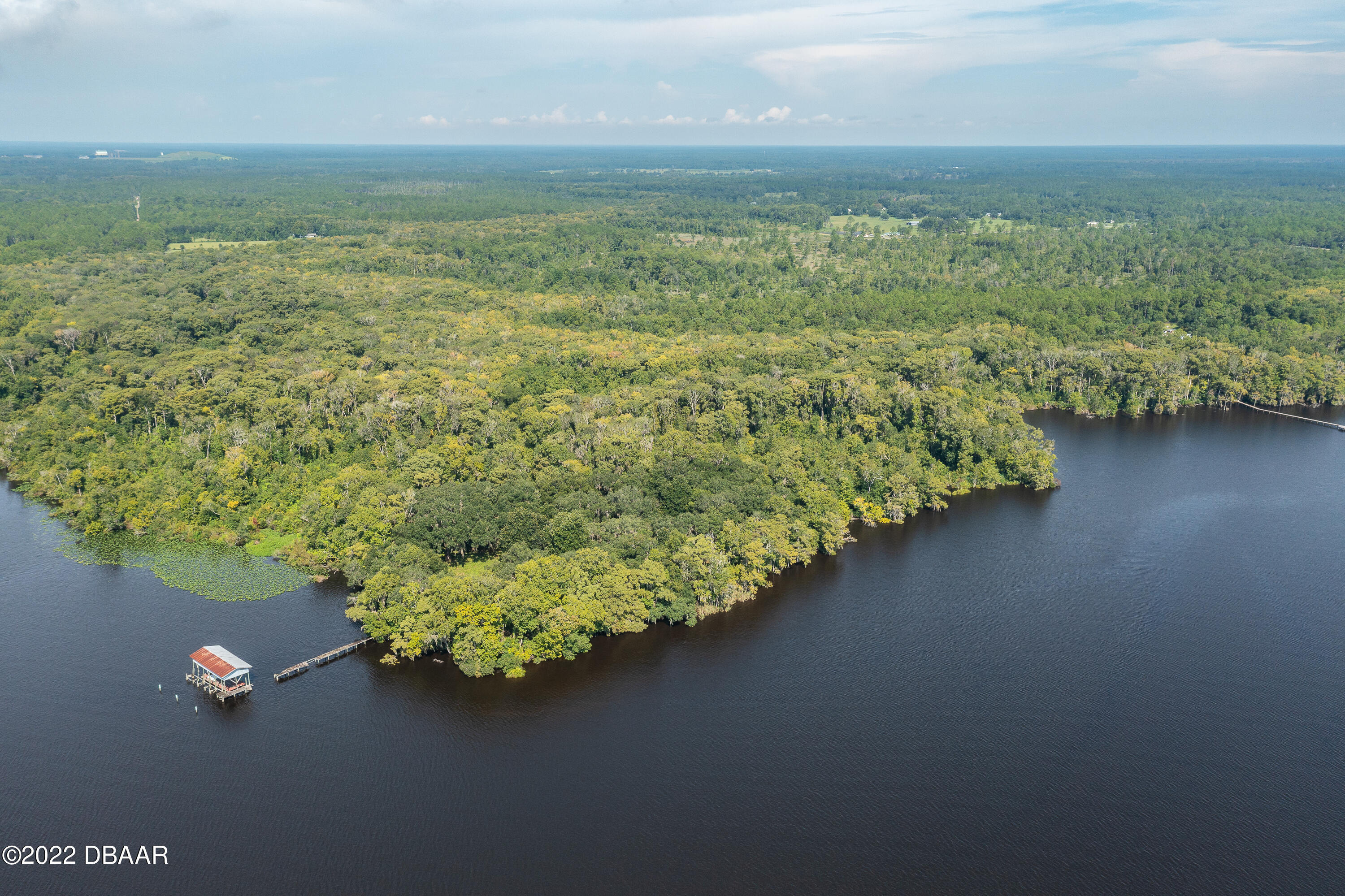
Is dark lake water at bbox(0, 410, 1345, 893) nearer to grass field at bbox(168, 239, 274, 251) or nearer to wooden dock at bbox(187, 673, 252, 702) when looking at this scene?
wooden dock at bbox(187, 673, 252, 702)

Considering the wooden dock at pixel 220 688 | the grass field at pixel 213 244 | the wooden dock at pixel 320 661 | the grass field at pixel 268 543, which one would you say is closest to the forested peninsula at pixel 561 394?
the grass field at pixel 268 543

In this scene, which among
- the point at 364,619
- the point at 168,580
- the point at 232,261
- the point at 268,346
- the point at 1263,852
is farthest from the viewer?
the point at 232,261

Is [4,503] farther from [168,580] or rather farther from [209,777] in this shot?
[209,777]

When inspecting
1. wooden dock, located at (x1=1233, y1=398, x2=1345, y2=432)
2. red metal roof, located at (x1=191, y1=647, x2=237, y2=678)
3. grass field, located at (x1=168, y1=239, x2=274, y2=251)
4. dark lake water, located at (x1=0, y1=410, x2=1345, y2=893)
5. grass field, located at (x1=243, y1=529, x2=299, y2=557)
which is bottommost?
dark lake water, located at (x1=0, y1=410, x2=1345, y2=893)

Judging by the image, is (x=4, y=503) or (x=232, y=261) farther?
(x=232, y=261)

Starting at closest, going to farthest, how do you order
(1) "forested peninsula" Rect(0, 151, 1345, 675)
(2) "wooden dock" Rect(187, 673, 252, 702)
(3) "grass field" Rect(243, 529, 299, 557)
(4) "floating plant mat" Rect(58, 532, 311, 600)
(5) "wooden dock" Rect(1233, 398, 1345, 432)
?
1. (2) "wooden dock" Rect(187, 673, 252, 702)
2. (1) "forested peninsula" Rect(0, 151, 1345, 675)
3. (4) "floating plant mat" Rect(58, 532, 311, 600)
4. (3) "grass field" Rect(243, 529, 299, 557)
5. (5) "wooden dock" Rect(1233, 398, 1345, 432)

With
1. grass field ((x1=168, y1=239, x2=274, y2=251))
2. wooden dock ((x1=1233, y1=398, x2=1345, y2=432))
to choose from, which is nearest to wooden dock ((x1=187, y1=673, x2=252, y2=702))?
wooden dock ((x1=1233, y1=398, x2=1345, y2=432))

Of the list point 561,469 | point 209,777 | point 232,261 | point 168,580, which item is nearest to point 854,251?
point 232,261
